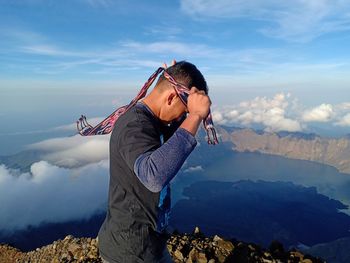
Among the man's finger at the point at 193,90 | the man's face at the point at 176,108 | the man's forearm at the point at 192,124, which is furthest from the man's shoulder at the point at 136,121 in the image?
the man's finger at the point at 193,90

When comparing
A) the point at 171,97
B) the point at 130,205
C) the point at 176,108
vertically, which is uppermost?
the point at 171,97

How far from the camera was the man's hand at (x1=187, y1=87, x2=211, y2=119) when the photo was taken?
3842mm

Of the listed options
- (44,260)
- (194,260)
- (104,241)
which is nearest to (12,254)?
(44,260)

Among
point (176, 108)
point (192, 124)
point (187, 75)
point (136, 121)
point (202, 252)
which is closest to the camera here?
point (192, 124)

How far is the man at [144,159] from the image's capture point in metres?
3.72

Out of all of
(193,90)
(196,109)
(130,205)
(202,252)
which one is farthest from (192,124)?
(202,252)

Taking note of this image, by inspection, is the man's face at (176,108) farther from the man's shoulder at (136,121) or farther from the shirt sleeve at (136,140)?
the shirt sleeve at (136,140)

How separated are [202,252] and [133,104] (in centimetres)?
1029

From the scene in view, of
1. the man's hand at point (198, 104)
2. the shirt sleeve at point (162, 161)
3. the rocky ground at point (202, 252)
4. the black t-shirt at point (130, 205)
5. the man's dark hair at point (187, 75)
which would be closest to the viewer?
the shirt sleeve at point (162, 161)

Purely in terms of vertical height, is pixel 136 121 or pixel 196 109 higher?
pixel 196 109

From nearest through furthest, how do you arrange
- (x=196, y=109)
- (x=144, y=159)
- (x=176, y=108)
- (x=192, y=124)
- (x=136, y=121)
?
(x=144, y=159) → (x=192, y=124) → (x=196, y=109) → (x=136, y=121) → (x=176, y=108)

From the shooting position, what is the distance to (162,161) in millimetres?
3350

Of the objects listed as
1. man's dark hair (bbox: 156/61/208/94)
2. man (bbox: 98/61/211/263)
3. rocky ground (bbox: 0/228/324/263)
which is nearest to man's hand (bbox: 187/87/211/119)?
man (bbox: 98/61/211/263)

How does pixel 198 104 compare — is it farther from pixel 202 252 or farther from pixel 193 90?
pixel 202 252
